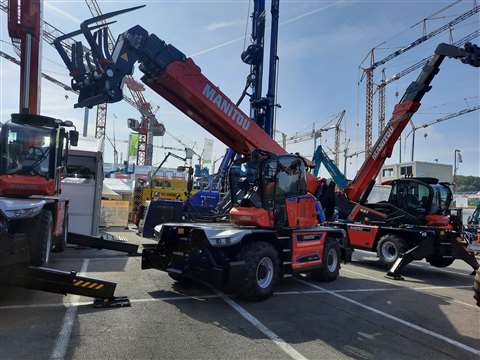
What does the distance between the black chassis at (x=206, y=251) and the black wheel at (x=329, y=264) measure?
3.35ft

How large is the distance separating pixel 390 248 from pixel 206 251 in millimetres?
7172

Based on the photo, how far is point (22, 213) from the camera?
6.39m

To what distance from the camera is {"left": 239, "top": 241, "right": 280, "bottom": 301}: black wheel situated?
6656mm

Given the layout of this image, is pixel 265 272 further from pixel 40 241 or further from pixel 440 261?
pixel 440 261

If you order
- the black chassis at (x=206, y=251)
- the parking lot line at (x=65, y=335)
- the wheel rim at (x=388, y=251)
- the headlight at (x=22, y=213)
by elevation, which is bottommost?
the parking lot line at (x=65, y=335)

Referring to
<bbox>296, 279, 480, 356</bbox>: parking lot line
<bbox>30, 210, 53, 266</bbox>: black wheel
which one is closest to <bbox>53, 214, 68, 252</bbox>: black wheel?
<bbox>30, 210, 53, 266</bbox>: black wheel

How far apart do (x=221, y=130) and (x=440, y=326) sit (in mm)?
6287

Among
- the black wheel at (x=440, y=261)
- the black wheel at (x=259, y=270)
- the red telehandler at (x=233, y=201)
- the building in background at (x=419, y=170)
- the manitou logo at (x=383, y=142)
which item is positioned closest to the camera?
the black wheel at (x=259, y=270)

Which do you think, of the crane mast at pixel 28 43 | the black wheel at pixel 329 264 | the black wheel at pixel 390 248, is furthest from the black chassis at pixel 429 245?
the crane mast at pixel 28 43

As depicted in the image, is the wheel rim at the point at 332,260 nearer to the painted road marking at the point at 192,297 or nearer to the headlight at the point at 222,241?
the painted road marking at the point at 192,297

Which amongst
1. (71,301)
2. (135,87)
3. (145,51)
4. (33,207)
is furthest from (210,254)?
(135,87)

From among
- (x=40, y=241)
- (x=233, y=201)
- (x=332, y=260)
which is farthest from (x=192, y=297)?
(x=332, y=260)

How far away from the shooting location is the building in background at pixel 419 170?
46.3 metres

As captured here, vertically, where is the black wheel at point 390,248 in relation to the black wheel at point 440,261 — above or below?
above
